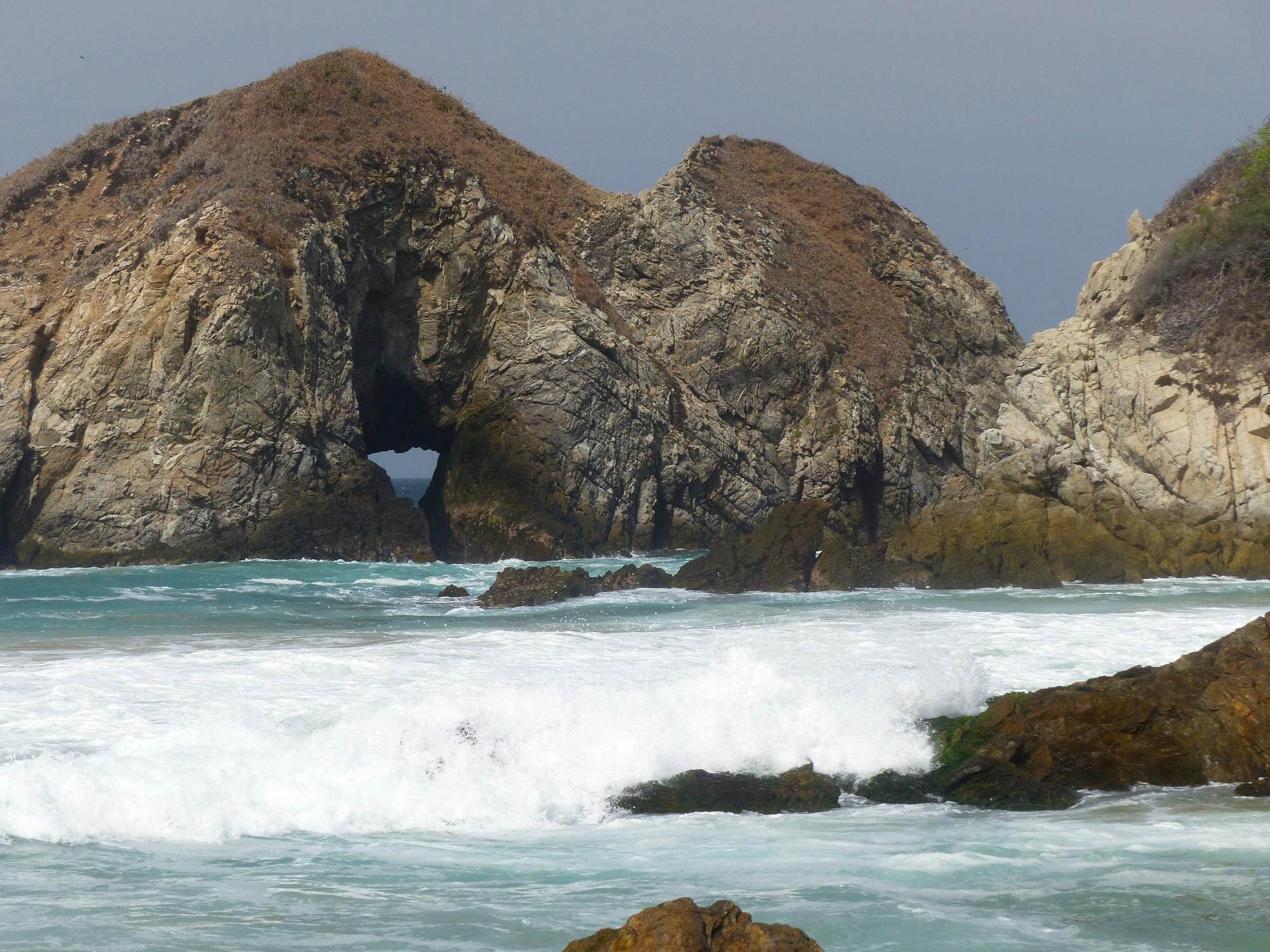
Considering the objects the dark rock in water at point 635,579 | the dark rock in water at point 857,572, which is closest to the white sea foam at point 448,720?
the dark rock in water at point 635,579

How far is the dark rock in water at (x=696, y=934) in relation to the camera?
4.45m

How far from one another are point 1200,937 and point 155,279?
91.5 ft

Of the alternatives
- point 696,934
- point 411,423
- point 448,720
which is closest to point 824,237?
point 411,423

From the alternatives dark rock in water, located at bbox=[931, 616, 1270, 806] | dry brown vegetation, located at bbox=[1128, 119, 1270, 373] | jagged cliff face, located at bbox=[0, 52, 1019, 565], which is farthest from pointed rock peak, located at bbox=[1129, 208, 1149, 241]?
dark rock in water, located at bbox=[931, 616, 1270, 806]

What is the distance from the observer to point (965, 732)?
31.0 feet

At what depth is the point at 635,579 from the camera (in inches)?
904

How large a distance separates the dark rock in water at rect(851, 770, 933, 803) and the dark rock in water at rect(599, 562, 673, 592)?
13.5 metres

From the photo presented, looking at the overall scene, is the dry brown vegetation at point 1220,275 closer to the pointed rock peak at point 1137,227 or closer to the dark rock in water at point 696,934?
the pointed rock peak at point 1137,227

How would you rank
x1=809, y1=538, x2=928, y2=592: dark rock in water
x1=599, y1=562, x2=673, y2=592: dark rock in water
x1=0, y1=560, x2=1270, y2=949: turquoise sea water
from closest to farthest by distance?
x1=0, y1=560, x2=1270, y2=949: turquoise sea water
x1=599, y1=562, x2=673, y2=592: dark rock in water
x1=809, y1=538, x2=928, y2=592: dark rock in water

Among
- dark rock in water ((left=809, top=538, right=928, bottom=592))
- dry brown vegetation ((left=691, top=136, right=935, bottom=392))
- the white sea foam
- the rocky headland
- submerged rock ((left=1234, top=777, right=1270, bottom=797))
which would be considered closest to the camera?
the white sea foam

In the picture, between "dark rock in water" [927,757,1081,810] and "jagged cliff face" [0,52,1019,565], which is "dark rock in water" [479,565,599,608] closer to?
"jagged cliff face" [0,52,1019,565]

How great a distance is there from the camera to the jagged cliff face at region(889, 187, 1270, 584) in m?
22.8

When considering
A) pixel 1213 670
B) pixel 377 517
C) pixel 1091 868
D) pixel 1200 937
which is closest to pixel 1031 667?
pixel 1213 670

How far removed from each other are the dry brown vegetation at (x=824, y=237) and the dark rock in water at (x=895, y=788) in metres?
34.1
